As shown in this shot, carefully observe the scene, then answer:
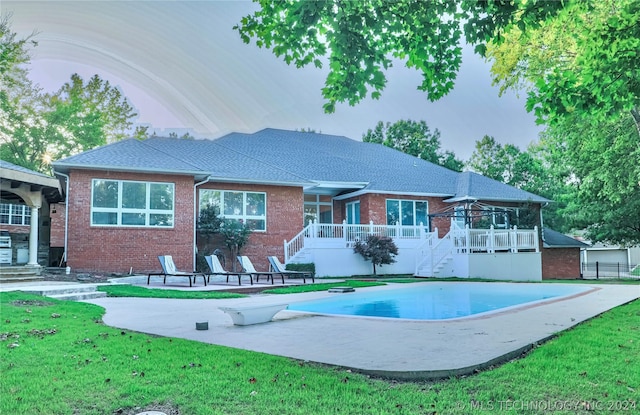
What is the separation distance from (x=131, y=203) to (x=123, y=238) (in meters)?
1.41

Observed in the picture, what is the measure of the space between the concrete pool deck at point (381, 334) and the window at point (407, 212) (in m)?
15.2

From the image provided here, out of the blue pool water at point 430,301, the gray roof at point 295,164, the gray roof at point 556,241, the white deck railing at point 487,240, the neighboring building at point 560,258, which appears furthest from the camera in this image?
the neighboring building at point 560,258

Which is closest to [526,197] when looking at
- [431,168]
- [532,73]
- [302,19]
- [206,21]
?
[431,168]

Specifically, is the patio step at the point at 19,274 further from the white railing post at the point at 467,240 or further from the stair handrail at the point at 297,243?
the white railing post at the point at 467,240

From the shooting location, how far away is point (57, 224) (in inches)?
1051

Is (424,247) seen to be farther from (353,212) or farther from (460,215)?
(353,212)

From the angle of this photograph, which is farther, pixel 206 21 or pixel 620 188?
pixel 620 188

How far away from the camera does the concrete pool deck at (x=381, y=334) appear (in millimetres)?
4742

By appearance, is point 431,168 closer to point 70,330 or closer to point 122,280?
point 122,280

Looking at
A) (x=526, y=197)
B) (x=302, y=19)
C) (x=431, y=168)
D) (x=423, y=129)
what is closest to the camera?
(x=302, y=19)

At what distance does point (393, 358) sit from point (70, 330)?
461cm

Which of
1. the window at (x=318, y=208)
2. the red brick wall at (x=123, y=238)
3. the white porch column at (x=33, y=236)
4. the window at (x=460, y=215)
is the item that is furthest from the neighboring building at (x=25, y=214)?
the window at (x=460, y=215)

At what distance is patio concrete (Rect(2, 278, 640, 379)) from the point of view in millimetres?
4742

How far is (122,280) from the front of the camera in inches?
614
